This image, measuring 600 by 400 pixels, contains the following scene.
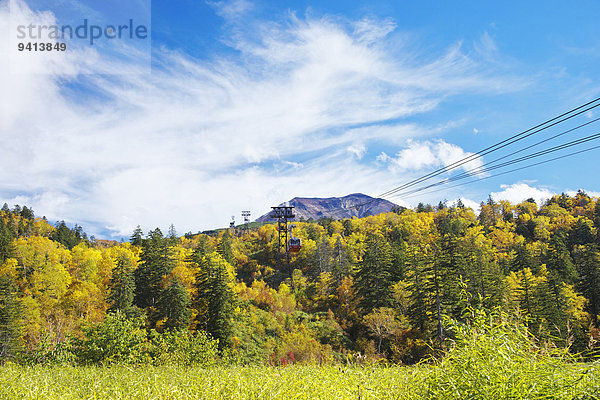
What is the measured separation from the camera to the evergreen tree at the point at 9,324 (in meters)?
38.9

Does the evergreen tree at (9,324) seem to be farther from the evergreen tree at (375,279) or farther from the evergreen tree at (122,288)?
the evergreen tree at (375,279)

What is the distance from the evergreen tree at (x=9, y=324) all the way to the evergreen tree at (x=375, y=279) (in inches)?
1777

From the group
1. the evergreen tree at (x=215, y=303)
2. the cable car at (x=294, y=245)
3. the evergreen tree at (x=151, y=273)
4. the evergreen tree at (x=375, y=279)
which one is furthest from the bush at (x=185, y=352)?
the evergreen tree at (x=375, y=279)

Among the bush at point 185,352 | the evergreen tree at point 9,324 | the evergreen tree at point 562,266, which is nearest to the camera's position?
the bush at point 185,352

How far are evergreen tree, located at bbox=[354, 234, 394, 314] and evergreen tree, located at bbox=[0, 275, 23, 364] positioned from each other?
4513 cm

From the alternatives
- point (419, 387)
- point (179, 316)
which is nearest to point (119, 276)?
point (179, 316)

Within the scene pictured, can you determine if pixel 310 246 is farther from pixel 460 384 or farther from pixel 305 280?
pixel 460 384

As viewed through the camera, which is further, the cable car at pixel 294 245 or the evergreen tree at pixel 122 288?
the cable car at pixel 294 245

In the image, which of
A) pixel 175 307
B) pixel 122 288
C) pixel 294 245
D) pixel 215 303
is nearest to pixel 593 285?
pixel 294 245

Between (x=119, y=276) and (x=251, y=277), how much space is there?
132ft

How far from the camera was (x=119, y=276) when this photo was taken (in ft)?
141

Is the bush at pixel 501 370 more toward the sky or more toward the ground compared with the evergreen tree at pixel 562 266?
more toward the sky

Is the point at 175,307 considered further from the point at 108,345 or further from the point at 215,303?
the point at 108,345

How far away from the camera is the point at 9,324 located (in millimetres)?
40375
